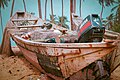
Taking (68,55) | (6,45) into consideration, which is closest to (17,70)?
(6,45)

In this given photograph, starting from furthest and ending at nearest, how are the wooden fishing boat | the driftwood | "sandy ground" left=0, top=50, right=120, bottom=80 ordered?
1. the driftwood
2. "sandy ground" left=0, top=50, right=120, bottom=80
3. the wooden fishing boat

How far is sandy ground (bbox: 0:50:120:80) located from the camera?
4.61 m

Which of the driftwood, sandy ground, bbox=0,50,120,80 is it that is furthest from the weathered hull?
the driftwood

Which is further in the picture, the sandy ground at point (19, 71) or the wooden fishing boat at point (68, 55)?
the sandy ground at point (19, 71)

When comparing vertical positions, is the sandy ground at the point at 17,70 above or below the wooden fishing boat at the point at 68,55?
below

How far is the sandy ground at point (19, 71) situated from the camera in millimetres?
4613

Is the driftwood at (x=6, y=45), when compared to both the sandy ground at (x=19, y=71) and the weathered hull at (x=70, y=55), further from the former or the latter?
the weathered hull at (x=70, y=55)

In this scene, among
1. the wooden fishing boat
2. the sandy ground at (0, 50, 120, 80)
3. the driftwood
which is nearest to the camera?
the wooden fishing boat

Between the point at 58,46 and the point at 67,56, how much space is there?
231 mm

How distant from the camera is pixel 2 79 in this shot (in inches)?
178

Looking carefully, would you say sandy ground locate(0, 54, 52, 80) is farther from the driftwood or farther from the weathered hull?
the weathered hull

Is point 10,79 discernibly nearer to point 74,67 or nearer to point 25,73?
point 25,73

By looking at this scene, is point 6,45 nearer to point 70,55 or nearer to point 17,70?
point 17,70

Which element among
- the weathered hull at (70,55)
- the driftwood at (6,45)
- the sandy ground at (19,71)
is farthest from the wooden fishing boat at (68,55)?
the driftwood at (6,45)
